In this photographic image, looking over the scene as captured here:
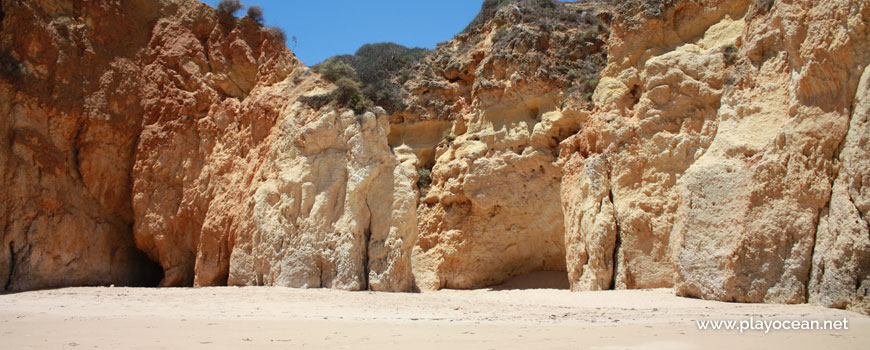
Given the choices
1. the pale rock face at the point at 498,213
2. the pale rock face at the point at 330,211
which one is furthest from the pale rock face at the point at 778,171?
the pale rock face at the point at 498,213

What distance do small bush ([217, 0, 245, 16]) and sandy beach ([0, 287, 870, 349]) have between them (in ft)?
25.0

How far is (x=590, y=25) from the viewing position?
1831 cm

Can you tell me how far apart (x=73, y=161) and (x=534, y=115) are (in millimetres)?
11712

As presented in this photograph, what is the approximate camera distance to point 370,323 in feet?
19.8

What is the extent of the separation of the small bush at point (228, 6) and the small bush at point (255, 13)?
26 cm

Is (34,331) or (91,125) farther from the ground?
(91,125)

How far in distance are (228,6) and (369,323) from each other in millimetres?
10984

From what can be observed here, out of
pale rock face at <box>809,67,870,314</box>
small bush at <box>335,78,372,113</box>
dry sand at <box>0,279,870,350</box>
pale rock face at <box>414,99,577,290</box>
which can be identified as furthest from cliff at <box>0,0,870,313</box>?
dry sand at <box>0,279,870,350</box>

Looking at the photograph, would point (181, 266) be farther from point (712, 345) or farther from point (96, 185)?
point (712, 345)

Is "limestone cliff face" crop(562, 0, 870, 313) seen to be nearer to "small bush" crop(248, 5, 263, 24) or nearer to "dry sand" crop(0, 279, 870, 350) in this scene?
"dry sand" crop(0, 279, 870, 350)

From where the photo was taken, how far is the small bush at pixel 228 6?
1433 centimetres

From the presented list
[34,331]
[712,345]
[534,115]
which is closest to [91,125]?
[34,331]

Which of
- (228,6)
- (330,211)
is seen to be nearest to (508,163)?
(330,211)

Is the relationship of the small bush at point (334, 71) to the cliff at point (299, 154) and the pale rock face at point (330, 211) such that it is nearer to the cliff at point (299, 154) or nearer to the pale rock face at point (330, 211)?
the cliff at point (299, 154)
